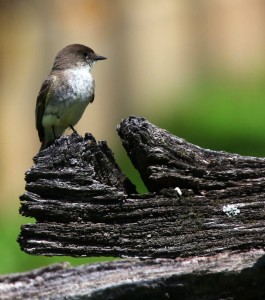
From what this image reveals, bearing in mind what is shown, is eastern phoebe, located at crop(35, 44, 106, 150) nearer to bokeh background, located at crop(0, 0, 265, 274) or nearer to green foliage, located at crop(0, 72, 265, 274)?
green foliage, located at crop(0, 72, 265, 274)

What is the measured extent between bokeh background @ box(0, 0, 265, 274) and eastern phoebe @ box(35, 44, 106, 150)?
8.93 feet

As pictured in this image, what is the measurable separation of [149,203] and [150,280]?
34 cm

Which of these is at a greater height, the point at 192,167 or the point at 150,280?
the point at 192,167

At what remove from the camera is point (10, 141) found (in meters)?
11.0

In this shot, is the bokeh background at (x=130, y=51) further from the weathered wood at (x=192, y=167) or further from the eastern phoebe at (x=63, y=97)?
the weathered wood at (x=192, y=167)

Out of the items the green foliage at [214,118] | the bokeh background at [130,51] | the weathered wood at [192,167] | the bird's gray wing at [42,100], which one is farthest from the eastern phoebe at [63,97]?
the weathered wood at [192,167]

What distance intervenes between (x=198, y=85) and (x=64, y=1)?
1.65 metres

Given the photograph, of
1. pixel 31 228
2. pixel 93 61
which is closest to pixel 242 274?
pixel 31 228

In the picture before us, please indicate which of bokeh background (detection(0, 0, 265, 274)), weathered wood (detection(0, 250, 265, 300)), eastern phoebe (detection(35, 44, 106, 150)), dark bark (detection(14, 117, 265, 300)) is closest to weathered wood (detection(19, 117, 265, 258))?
dark bark (detection(14, 117, 265, 300))

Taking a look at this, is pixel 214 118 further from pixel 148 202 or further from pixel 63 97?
pixel 148 202

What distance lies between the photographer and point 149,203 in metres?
3.33

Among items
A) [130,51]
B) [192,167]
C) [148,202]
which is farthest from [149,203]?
[130,51]

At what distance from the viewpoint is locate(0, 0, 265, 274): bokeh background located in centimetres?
1119

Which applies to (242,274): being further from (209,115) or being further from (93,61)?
(209,115)
